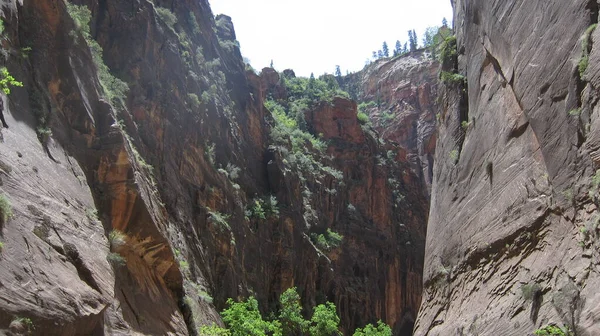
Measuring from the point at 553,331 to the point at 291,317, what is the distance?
2413 cm

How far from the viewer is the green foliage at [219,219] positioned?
32.4m

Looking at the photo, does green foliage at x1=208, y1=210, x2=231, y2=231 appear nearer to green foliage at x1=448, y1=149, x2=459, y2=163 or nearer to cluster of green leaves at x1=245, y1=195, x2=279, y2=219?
cluster of green leaves at x1=245, y1=195, x2=279, y2=219

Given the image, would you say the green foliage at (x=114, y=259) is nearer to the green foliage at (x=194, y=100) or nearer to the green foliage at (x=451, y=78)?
the green foliage at (x=451, y=78)

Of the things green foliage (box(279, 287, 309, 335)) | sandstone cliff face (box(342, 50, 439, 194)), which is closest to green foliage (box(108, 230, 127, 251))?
green foliage (box(279, 287, 309, 335))

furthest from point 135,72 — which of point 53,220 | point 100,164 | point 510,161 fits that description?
point 510,161

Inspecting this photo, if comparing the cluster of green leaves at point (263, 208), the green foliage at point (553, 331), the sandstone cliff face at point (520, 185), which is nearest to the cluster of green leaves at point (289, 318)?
the cluster of green leaves at point (263, 208)

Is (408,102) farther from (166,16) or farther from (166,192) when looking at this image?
(166,192)

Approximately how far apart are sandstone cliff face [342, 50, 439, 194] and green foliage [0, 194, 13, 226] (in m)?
57.9

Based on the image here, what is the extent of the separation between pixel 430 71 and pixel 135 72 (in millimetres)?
60451

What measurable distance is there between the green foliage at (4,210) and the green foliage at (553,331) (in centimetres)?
1248

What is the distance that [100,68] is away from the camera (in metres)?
27.5

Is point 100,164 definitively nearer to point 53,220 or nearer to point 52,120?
point 52,120

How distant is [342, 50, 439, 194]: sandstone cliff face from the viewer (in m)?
73.4

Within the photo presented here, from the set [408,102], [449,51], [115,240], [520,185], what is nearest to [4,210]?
[115,240]
